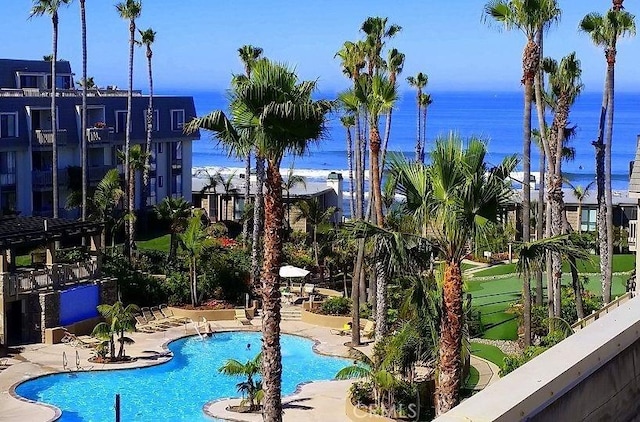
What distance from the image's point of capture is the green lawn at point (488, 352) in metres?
28.8

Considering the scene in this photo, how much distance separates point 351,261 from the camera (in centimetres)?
4175

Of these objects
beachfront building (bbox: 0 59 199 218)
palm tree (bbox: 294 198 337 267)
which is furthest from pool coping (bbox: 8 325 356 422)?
beachfront building (bbox: 0 59 199 218)

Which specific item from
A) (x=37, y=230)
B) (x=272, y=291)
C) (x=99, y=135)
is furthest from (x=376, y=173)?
(x=99, y=135)

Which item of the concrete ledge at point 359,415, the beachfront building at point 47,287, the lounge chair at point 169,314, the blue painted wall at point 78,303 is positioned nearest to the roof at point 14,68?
the beachfront building at point 47,287

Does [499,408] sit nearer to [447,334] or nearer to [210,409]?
[447,334]

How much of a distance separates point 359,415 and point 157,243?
29164mm

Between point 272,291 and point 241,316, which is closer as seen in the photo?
point 272,291

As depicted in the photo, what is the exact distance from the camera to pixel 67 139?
49938 millimetres

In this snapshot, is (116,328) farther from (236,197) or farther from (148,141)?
(236,197)

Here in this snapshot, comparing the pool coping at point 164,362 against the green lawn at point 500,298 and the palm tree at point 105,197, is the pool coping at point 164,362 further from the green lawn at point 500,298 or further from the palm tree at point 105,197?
the palm tree at point 105,197

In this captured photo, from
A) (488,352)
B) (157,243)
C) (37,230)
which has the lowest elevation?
(488,352)

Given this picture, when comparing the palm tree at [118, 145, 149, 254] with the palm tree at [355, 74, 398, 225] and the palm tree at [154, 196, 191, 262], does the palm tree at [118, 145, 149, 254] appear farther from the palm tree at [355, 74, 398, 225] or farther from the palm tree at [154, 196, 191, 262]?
the palm tree at [355, 74, 398, 225]

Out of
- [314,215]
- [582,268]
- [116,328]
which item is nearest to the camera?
[116,328]

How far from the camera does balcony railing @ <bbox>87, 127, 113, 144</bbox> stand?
5075 centimetres
